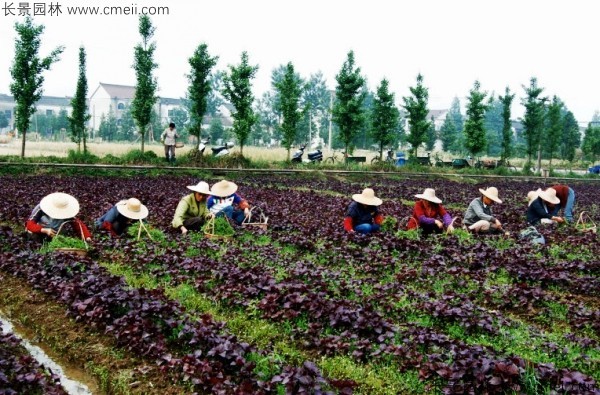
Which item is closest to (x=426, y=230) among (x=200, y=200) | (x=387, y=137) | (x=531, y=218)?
(x=531, y=218)

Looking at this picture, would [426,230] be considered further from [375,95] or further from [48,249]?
[375,95]

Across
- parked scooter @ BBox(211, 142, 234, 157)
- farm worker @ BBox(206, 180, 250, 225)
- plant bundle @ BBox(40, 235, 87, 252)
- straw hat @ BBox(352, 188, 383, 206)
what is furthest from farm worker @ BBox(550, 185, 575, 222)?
parked scooter @ BBox(211, 142, 234, 157)

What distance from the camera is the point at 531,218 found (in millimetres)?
11852

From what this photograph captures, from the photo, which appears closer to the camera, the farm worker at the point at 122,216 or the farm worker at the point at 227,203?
the farm worker at the point at 122,216

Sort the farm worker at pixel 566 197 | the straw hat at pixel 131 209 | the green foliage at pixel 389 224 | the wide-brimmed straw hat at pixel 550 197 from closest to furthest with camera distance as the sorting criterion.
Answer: the straw hat at pixel 131 209 < the green foliage at pixel 389 224 < the wide-brimmed straw hat at pixel 550 197 < the farm worker at pixel 566 197

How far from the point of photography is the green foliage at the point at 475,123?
115 ft

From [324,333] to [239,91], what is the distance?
24.5 metres

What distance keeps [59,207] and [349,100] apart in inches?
978

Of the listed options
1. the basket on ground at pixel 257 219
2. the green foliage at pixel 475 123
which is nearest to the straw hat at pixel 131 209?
the basket on ground at pixel 257 219

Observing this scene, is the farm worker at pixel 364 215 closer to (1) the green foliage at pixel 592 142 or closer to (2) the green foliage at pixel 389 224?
(2) the green foliage at pixel 389 224

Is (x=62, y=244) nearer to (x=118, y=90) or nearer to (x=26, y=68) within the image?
(x=26, y=68)

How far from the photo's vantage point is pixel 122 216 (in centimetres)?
976

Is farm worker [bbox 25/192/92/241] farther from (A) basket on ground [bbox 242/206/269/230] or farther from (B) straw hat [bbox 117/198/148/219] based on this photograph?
(A) basket on ground [bbox 242/206/269/230]

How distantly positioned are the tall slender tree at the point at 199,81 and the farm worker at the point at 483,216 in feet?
63.4
